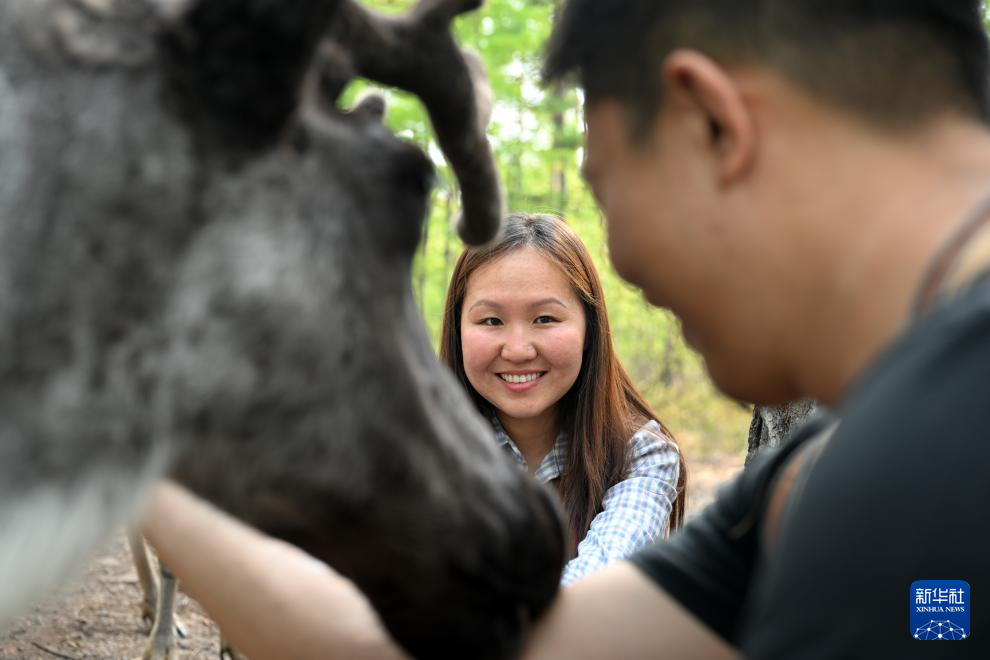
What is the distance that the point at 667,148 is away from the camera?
146 cm

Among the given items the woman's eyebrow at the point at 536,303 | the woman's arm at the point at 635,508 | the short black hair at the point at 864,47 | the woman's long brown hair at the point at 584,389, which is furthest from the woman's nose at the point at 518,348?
the short black hair at the point at 864,47

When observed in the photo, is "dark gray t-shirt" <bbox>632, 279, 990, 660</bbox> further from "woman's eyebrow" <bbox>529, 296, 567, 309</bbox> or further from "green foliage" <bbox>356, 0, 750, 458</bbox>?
"woman's eyebrow" <bbox>529, 296, 567, 309</bbox>

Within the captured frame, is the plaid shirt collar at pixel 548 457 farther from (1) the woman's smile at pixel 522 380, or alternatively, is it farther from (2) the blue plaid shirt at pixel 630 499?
(1) the woman's smile at pixel 522 380

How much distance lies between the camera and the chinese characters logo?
1089 millimetres

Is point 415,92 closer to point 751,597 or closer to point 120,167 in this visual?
point 120,167

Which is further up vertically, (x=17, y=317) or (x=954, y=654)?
(x=17, y=317)

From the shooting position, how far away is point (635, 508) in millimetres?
3215

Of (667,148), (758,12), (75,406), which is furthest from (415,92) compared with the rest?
(75,406)

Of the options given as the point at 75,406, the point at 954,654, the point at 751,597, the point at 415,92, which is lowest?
the point at 751,597

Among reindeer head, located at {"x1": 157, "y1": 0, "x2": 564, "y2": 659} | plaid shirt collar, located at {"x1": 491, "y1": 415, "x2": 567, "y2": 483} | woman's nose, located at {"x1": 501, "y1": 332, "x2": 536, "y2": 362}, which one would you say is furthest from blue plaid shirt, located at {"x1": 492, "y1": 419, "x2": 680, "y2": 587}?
reindeer head, located at {"x1": 157, "y1": 0, "x2": 564, "y2": 659}

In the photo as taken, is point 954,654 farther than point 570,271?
No

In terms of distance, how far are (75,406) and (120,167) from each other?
342mm

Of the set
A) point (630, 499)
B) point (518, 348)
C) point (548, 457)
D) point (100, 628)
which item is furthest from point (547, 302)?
point (100, 628)

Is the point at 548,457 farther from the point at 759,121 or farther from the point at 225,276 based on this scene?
the point at 759,121
